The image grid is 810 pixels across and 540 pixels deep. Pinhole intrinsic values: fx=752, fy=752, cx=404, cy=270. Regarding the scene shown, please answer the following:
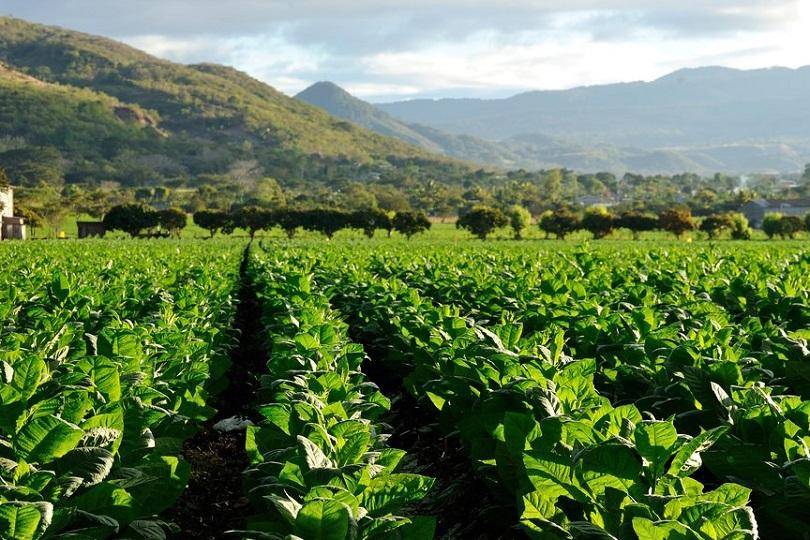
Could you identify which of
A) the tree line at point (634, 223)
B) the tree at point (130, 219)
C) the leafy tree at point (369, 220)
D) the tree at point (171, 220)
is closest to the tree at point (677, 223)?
the tree line at point (634, 223)

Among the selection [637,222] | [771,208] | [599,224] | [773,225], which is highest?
[637,222]

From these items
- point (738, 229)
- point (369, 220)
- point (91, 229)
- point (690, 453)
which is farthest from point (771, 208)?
point (690, 453)

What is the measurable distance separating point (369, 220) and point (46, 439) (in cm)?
9345

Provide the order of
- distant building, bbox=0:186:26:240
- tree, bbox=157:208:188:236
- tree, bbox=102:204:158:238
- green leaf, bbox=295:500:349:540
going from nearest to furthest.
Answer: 1. green leaf, bbox=295:500:349:540
2. distant building, bbox=0:186:26:240
3. tree, bbox=102:204:158:238
4. tree, bbox=157:208:188:236

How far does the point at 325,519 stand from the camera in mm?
2822

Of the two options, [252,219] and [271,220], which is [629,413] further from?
[271,220]

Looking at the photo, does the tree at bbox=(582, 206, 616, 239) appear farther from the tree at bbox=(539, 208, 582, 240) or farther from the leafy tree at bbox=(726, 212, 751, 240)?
the leafy tree at bbox=(726, 212, 751, 240)

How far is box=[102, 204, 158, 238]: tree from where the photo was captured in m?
92.7

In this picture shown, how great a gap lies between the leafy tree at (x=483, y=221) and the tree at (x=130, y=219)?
129 feet

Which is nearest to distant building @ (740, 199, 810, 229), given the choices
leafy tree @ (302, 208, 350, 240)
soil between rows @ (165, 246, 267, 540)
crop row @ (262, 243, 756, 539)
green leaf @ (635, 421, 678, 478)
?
leafy tree @ (302, 208, 350, 240)

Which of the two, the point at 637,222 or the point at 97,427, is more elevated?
the point at 97,427

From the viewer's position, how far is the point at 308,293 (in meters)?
11.7

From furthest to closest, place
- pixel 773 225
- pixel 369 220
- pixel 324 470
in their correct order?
1. pixel 369 220
2. pixel 773 225
3. pixel 324 470

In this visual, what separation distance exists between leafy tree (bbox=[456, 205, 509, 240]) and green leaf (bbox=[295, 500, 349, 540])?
299 feet
